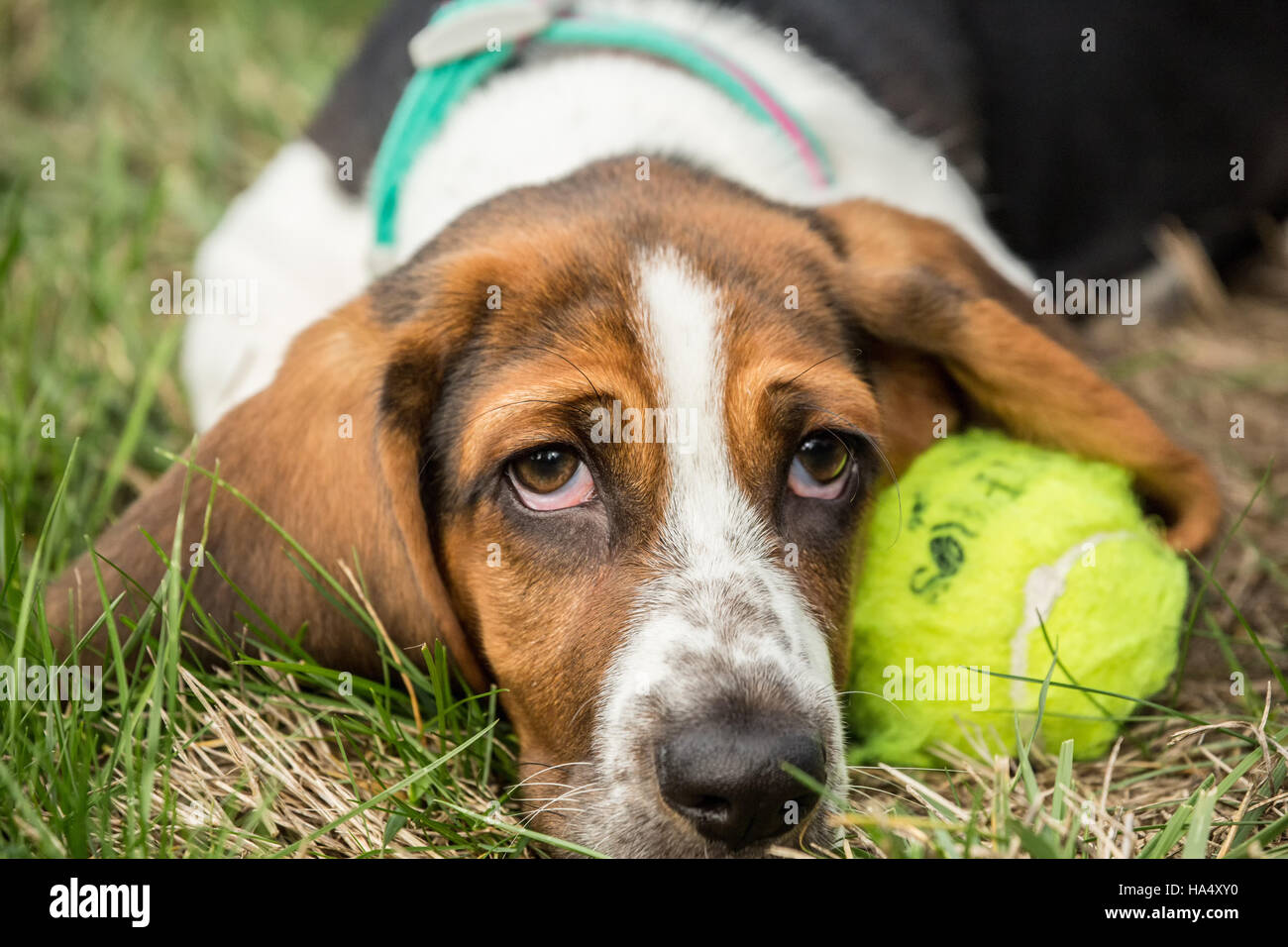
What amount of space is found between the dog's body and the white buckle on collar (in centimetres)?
64

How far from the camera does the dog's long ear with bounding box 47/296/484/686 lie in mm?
3184

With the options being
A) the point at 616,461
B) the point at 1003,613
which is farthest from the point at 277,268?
the point at 1003,613

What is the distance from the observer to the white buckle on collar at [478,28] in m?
4.30

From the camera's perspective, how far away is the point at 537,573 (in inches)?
122

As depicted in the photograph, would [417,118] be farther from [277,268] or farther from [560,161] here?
[277,268]

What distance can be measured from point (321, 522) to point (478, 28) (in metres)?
1.92

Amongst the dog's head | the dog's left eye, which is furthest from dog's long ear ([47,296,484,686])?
the dog's left eye

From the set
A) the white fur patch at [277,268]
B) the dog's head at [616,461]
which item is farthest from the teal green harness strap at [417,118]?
the dog's head at [616,461]

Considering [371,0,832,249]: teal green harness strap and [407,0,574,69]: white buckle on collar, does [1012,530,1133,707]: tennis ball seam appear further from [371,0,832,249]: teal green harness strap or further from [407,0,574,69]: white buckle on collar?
[407,0,574,69]: white buckle on collar

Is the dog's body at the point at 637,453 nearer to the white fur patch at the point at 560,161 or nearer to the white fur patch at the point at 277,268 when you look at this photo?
the white fur patch at the point at 560,161

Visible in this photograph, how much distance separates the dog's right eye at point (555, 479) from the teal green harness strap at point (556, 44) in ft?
4.58

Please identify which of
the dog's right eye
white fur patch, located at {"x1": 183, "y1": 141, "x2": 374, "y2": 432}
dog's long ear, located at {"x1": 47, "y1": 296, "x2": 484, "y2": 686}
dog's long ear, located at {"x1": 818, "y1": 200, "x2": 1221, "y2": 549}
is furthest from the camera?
white fur patch, located at {"x1": 183, "y1": 141, "x2": 374, "y2": 432}
